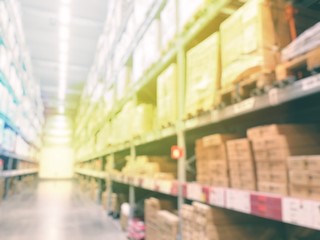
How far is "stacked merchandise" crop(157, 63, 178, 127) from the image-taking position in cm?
290

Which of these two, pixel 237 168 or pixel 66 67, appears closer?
pixel 237 168

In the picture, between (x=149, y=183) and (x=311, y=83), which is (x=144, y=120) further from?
(x=311, y=83)

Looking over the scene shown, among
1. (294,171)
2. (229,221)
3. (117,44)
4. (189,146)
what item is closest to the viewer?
(294,171)

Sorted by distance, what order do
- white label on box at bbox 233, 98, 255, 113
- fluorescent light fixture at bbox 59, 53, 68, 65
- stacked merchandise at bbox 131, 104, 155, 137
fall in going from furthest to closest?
1. fluorescent light fixture at bbox 59, 53, 68, 65
2. stacked merchandise at bbox 131, 104, 155, 137
3. white label on box at bbox 233, 98, 255, 113

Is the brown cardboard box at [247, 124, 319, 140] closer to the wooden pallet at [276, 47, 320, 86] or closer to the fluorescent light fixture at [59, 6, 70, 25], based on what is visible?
the wooden pallet at [276, 47, 320, 86]

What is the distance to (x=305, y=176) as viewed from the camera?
1.35 meters

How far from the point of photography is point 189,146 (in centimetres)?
445

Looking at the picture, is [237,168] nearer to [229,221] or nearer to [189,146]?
[229,221]

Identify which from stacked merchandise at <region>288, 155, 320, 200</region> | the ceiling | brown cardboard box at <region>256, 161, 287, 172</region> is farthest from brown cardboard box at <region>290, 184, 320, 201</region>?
the ceiling

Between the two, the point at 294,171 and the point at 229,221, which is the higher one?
the point at 294,171

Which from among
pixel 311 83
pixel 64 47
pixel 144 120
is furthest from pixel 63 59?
pixel 311 83

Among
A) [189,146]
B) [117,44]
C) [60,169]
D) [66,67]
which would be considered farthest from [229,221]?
[60,169]

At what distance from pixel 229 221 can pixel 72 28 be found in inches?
383

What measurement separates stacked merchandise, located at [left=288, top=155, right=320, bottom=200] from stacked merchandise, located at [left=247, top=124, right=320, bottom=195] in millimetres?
71
